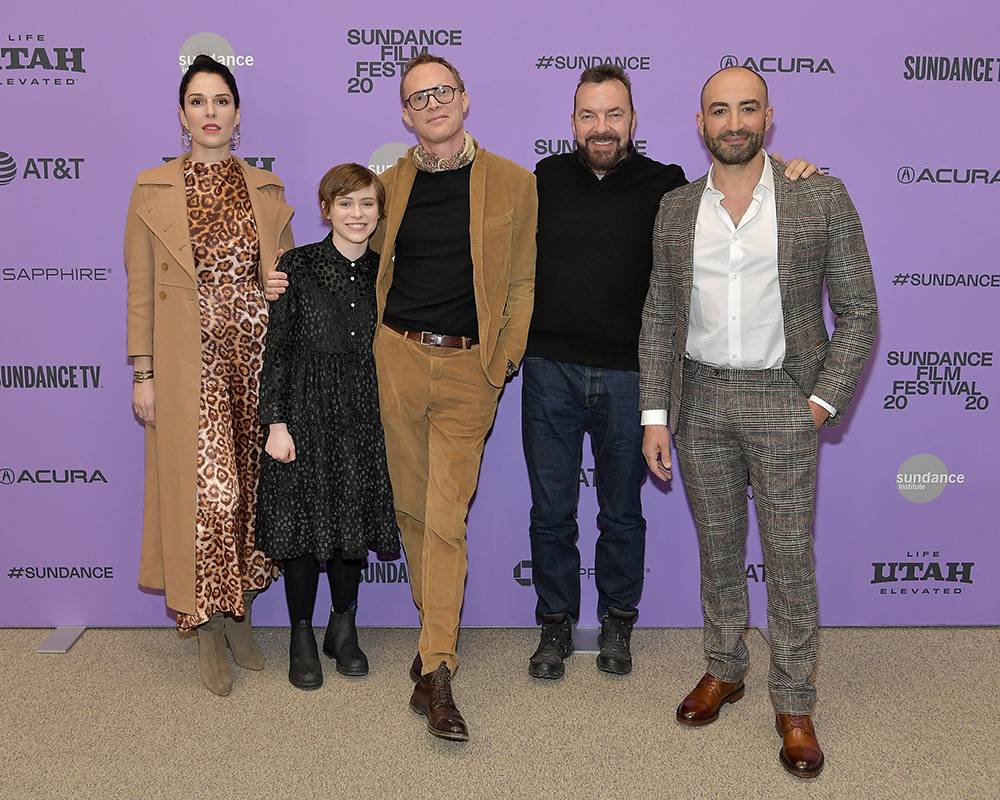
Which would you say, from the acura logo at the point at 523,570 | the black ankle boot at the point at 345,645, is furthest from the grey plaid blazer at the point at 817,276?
the black ankle boot at the point at 345,645

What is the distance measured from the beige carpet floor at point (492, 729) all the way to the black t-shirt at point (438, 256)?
1307mm

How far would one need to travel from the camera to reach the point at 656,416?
9.48 feet

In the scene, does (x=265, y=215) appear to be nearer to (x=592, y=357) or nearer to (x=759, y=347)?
(x=592, y=357)

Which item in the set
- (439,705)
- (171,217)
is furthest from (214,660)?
(171,217)

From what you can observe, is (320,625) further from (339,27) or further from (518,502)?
(339,27)

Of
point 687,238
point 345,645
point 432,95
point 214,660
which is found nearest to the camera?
point 687,238

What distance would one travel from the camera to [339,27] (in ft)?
11.1

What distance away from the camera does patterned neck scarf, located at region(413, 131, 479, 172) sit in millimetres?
2949

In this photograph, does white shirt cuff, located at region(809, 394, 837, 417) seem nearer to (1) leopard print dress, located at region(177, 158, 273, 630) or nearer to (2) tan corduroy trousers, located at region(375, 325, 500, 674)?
(2) tan corduroy trousers, located at region(375, 325, 500, 674)

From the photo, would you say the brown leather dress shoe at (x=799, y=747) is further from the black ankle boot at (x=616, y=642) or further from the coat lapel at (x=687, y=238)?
the coat lapel at (x=687, y=238)

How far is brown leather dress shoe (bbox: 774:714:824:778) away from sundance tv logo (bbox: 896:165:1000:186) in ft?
6.72

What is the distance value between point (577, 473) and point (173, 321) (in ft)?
4.91

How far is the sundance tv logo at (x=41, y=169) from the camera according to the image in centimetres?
344

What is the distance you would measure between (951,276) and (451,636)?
235cm
